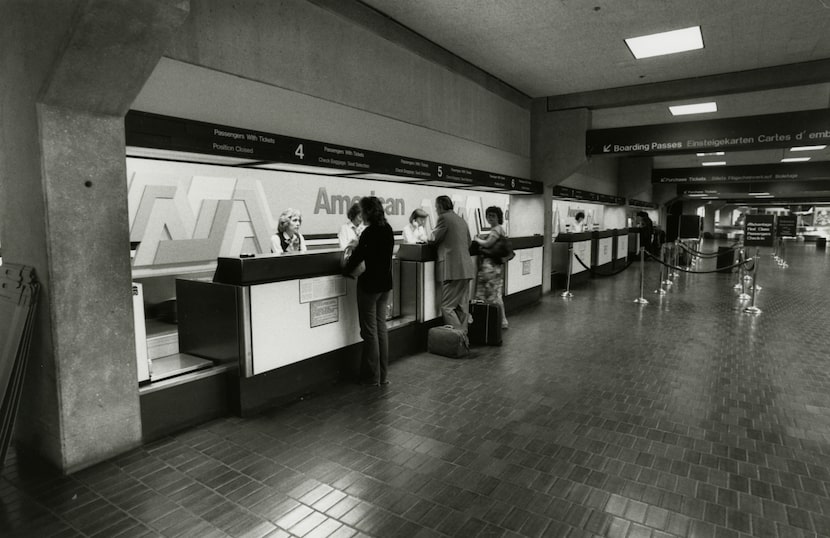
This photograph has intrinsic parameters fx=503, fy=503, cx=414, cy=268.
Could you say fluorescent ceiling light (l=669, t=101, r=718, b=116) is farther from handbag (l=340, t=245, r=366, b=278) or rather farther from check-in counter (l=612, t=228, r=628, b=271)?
handbag (l=340, t=245, r=366, b=278)

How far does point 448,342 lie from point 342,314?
1463mm

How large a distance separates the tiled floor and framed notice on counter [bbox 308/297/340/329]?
666 millimetres

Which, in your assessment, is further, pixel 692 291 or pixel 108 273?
pixel 692 291

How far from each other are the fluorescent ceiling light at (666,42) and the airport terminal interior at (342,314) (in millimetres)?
63

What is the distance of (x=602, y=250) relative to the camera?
589 inches

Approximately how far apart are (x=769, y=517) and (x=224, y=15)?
553 cm

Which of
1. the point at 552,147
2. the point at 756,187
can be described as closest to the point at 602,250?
the point at 552,147

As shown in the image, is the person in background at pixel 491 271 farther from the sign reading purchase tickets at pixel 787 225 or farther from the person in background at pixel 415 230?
the sign reading purchase tickets at pixel 787 225

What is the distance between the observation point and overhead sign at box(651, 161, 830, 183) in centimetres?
1711

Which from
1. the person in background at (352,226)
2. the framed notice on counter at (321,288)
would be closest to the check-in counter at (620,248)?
the person in background at (352,226)

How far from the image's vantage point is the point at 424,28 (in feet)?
22.6

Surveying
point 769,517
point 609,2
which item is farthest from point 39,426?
point 609,2

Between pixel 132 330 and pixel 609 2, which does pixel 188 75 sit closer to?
pixel 132 330

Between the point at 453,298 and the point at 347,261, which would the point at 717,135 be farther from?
the point at 347,261
